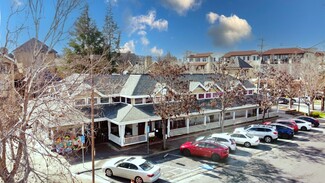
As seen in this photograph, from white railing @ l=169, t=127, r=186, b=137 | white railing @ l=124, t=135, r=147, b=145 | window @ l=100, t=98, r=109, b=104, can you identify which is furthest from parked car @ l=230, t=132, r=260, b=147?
window @ l=100, t=98, r=109, b=104

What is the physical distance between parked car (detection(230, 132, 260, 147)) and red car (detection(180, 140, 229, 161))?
426 centimetres

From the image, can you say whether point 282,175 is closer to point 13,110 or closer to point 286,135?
point 286,135

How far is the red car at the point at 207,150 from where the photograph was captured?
786 inches

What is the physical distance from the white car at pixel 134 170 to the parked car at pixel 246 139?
36.4 feet

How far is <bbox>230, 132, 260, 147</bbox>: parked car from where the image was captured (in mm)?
23656

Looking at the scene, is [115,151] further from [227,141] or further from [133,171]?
[227,141]

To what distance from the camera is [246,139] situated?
78.3ft

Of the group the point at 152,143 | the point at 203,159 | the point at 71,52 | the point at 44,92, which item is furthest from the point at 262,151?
the point at 71,52

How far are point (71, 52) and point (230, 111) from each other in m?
29.0

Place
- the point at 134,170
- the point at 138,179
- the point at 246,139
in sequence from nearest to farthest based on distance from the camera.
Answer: the point at 138,179, the point at 134,170, the point at 246,139

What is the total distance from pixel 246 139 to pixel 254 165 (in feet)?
15.0

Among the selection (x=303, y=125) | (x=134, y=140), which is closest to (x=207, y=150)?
(x=134, y=140)

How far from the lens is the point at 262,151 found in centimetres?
2300

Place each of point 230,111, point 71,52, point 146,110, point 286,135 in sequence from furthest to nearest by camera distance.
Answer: point 71,52 → point 230,111 → point 286,135 → point 146,110
